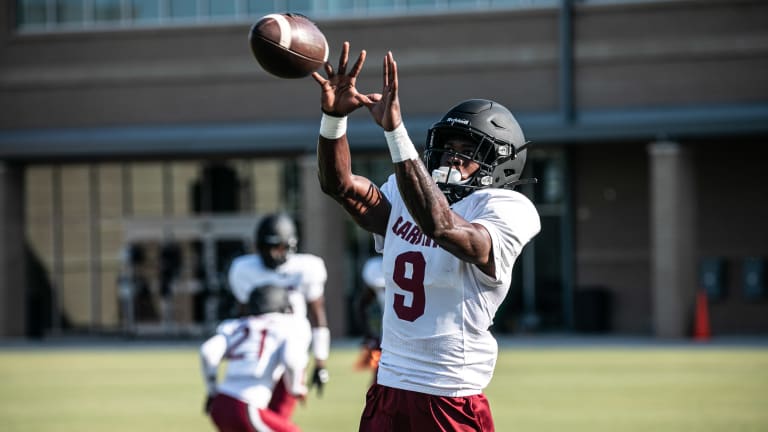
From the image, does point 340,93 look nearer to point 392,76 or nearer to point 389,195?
point 392,76

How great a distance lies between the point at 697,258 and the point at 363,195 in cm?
2349

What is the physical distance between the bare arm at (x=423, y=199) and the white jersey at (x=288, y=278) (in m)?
4.38

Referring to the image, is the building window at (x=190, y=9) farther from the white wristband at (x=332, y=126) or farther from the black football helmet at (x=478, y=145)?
the white wristband at (x=332, y=126)

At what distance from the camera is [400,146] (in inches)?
174

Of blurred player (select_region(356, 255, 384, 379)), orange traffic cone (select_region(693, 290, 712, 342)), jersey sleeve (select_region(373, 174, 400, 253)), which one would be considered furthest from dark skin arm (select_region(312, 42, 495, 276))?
orange traffic cone (select_region(693, 290, 712, 342))

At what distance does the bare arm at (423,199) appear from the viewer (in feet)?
14.3

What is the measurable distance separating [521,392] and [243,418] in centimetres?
797

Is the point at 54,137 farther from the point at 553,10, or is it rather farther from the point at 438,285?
the point at 438,285

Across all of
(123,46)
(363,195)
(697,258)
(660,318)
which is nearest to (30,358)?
(123,46)

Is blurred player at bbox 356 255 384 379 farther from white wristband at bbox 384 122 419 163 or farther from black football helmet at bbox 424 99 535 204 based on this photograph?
white wristband at bbox 384 122 419 163

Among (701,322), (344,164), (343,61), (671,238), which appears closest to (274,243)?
(344,164)

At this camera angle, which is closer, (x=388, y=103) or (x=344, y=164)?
(x=388, y=103)

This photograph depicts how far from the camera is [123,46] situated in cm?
2897

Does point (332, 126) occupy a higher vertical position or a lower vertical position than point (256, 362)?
higher
